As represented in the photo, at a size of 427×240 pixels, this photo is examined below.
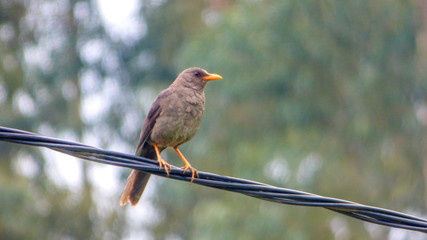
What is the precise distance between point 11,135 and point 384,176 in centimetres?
1304

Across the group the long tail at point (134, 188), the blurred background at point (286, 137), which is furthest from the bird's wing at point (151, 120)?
the blurred background at point (286, 137)

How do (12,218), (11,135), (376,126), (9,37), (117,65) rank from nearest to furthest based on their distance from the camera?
1. (11,135)
2. (376,126)
3. (12,218)
4. (9,37)
5. (117,65)

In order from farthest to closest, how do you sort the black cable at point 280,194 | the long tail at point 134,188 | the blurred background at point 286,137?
the blurred background at point 286,137
the long tail at point 134,188
the black cable at point 280,194

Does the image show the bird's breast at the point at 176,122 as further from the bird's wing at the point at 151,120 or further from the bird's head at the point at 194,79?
the bird's head at the point at 194,79

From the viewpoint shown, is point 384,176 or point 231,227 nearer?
point 231,227

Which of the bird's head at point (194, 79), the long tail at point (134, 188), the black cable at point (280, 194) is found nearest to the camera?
the black cable at point (280, 194)

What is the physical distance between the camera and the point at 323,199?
4.38 m

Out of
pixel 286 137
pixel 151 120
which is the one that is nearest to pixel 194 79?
pixel 151 120

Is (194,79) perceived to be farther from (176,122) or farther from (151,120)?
(176,122)

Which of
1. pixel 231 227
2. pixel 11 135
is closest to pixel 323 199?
pixel 11 135

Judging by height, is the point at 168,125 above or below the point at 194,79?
below

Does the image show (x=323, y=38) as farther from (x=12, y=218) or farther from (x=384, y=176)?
(x=12, y=218)

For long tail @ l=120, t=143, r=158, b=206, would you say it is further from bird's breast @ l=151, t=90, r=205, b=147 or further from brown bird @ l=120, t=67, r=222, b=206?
bird's breast @ l=151, t=90, r=205, b=147

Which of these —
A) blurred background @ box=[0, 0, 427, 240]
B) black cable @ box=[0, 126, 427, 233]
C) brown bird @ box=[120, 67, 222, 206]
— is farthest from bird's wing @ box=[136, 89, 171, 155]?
A: blurred background @ box=[0, 0, 427, 240]
